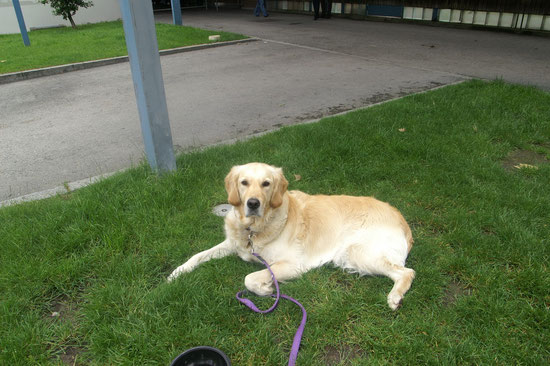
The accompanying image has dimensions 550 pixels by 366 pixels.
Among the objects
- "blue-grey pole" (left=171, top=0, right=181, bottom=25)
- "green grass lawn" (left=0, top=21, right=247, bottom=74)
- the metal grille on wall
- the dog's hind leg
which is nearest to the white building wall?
"green grass lawn" (left=0, top=21, right=247, bottom=74)

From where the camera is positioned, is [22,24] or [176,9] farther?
[176,9]

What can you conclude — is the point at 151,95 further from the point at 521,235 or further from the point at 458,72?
the point at 458,72

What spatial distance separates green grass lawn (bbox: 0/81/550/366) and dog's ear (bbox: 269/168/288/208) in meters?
0.60

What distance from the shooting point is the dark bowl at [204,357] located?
2051 millimetres

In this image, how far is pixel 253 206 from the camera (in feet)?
8.86

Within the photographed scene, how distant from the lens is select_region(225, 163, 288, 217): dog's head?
8.96ft

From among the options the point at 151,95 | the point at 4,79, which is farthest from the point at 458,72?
the point at 4,79

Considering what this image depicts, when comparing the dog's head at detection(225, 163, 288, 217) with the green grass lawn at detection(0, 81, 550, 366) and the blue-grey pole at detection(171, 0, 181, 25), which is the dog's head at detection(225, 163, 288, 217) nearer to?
the green grass lawn at detection(0, 81, 550, 366)

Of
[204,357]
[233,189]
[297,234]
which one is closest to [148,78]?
[233,189]

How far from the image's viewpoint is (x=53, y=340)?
7.68 ft

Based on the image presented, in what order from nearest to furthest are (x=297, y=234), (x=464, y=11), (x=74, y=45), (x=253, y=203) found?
(x=253, y=203), (x=297, y=234), (x=74, y=45), (x=464, y=11)

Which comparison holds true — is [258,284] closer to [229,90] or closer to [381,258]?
[381,258]

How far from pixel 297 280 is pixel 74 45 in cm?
1316

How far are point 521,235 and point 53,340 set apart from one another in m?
3.67
